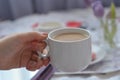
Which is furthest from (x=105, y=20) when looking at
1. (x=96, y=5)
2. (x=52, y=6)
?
(x=52, y=6)

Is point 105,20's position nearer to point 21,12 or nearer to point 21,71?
point 21,71

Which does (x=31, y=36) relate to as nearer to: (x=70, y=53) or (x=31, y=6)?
(x=70, y=53)

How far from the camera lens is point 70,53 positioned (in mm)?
526

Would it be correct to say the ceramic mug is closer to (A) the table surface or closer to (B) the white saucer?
(B) the white saucer

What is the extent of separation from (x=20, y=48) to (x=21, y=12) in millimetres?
719

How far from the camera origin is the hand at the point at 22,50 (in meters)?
0.59

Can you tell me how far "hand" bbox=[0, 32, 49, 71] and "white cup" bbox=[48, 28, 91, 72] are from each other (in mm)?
37

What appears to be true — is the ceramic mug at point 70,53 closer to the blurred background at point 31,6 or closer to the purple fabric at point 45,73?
the purple fabric at point 45,73

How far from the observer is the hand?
1.93ft

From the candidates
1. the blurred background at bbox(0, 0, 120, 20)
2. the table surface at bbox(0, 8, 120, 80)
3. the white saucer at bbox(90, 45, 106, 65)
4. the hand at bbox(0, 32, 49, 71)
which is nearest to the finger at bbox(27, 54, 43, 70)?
the hand at bbox(0, 32, 49, 71)

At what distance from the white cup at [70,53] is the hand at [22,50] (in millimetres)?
37

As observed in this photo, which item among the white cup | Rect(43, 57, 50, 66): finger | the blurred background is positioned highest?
the white cup

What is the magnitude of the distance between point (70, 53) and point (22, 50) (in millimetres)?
152

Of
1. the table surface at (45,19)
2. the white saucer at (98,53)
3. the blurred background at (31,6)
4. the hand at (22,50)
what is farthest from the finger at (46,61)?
the blurred background at (31,6)
